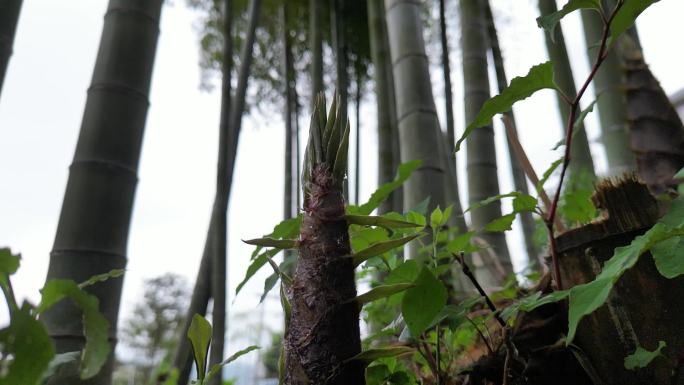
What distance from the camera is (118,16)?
3.26ft

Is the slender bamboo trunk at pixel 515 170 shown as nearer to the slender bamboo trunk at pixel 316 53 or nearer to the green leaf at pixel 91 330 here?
the green leaf at pixel 91 330

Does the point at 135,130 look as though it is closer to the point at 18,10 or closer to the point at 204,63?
the point at 18,10

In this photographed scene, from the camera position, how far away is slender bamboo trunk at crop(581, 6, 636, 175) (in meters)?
1.40

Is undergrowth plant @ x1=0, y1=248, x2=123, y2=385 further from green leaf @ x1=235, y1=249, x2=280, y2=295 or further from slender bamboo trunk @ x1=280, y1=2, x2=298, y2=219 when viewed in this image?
slender bamboo trunk @ x1=280, y1=2, x2=298, y2=219

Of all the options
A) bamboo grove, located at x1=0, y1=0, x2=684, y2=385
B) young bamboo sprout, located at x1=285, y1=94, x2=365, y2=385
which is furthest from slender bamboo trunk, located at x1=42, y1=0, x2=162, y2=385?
young bamboo sprout, located at x1=285, y1=94, x2=365, y2=385

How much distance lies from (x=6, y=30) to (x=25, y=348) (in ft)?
3.37

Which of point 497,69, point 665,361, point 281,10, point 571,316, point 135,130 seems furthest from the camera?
point 281,10

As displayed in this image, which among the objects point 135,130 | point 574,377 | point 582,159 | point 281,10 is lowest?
point 574,377

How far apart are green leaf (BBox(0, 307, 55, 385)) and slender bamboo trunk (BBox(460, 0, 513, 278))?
1.20m

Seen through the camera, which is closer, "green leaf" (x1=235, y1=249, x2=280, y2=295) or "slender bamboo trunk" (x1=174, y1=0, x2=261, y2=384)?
"green leaf" (x1=235, y1=249, x2=280, y2=295)

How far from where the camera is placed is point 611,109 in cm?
155

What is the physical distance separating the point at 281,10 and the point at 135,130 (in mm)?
4380

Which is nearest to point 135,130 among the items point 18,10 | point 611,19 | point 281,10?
point 18,10

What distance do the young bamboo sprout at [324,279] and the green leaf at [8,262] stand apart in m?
0.16
